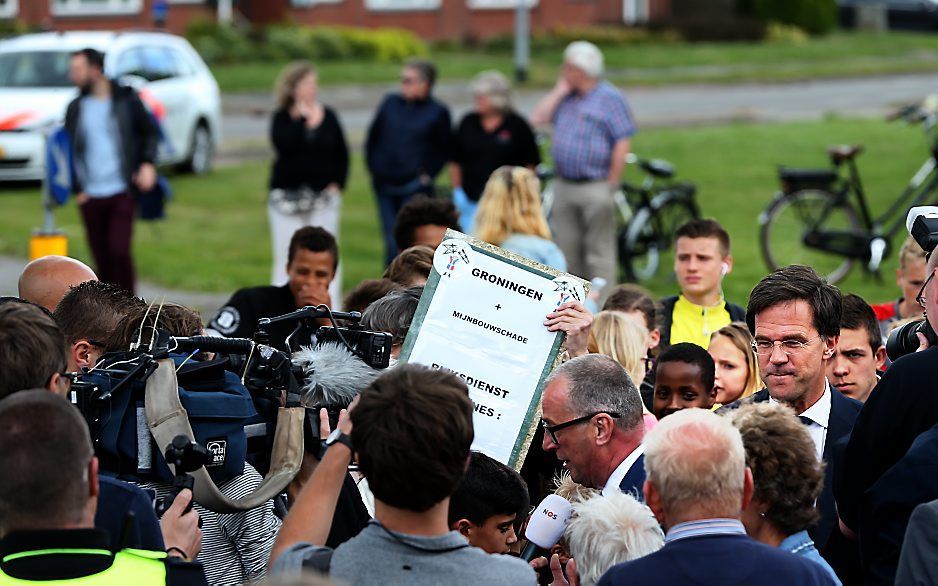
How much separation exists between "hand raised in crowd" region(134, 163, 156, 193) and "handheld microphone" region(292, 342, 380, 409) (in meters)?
7.99

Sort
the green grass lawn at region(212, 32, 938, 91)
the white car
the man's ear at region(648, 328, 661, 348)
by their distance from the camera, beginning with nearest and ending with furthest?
the man's ear at region(648, 328, 661, 348), the white car, the green grass lawn at region(212, 32, 938, 91)

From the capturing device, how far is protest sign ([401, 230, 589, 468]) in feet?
17.9

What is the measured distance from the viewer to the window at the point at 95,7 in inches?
1540

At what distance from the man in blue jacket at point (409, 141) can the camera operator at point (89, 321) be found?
8.45m

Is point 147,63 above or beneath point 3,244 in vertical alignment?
above

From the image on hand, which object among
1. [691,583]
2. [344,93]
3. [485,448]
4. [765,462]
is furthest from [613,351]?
[344,93]

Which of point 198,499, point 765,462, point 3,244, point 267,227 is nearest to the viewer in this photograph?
point 765,462

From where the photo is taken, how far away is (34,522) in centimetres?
367

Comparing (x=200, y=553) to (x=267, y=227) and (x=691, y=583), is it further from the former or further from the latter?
(x=267, y=227)

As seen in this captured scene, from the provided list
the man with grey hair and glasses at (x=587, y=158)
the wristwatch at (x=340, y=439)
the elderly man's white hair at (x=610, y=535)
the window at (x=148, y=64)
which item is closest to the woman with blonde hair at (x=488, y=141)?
the man with grey hair and glasses at (x=587, y=158)

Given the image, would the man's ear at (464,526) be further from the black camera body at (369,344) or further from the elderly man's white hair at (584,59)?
the elderly man's white hair at (584,59)

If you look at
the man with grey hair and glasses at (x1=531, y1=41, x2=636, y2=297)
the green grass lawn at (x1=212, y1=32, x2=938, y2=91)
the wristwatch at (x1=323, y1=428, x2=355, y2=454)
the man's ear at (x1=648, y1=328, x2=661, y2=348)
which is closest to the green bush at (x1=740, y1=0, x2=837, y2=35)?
the green grass lawn at (x1=212, y1=32, x2=938, y2=91)

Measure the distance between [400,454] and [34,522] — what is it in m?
0.96

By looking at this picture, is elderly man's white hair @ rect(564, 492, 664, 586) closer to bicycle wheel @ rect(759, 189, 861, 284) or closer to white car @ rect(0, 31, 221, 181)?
bicycle wheel @ rect(759, 189, 861, 284)
